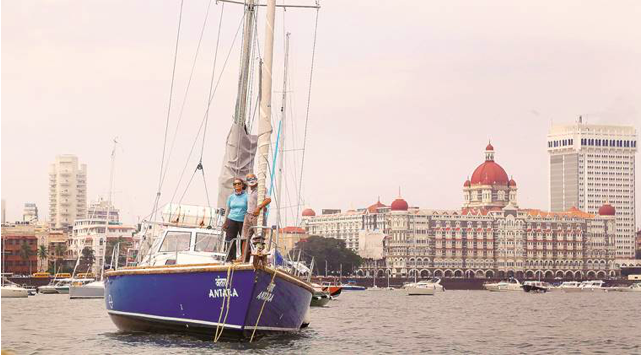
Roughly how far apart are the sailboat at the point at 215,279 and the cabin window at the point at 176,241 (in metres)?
0.02

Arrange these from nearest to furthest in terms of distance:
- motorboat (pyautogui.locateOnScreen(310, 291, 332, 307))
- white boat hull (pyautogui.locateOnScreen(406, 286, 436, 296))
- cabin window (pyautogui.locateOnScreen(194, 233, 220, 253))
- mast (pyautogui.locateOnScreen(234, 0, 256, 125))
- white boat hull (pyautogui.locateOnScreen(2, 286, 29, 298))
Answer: cabin window (pyautogui.locateOnScreen(194, 233, 220, 253)) < mast (pyautogui.locateOnScreen(234, 0, 256, 125)) < motorboat (pyautogui.locateOnScreen(310, 291, 332, 307)) < white boat hull (pyautogui.locateOnScreen(2, 286, 29, 298)) < white boat hull (pyautogui.locateOnScreen(406, 286, 436, 296))

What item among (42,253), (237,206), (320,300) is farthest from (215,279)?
(42,253)

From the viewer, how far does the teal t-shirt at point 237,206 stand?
26859 mm

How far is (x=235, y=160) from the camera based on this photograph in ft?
98.6

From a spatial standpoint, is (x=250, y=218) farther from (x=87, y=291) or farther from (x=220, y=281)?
(x=87, y=291)

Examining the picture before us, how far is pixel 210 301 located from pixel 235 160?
15.2 ft

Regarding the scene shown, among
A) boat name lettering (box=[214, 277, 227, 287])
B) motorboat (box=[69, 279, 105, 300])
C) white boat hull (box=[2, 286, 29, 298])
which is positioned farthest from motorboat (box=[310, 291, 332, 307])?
boat name lettering (box=[214, 277, 227, 287])

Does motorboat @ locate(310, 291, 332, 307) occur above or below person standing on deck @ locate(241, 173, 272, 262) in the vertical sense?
below

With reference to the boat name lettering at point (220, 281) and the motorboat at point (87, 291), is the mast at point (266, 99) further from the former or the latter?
the motorboat at point (87, 291)

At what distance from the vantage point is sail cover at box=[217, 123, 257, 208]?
3003 cm

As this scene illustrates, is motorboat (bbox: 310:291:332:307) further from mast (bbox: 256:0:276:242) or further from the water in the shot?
mast (bbox: 256:0:276:242)

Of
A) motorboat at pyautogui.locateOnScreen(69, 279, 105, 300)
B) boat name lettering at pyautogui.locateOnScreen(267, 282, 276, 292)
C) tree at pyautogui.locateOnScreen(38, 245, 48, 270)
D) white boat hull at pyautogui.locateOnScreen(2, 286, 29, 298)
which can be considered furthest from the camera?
tree at pyautogui.locateOnScreen(38, 245, 48, 270)

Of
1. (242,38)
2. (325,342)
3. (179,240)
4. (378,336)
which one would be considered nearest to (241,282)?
(179,240)

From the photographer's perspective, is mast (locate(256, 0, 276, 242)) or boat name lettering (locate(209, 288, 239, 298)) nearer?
boat name lettering (locate(209, 288, 239, 298))
